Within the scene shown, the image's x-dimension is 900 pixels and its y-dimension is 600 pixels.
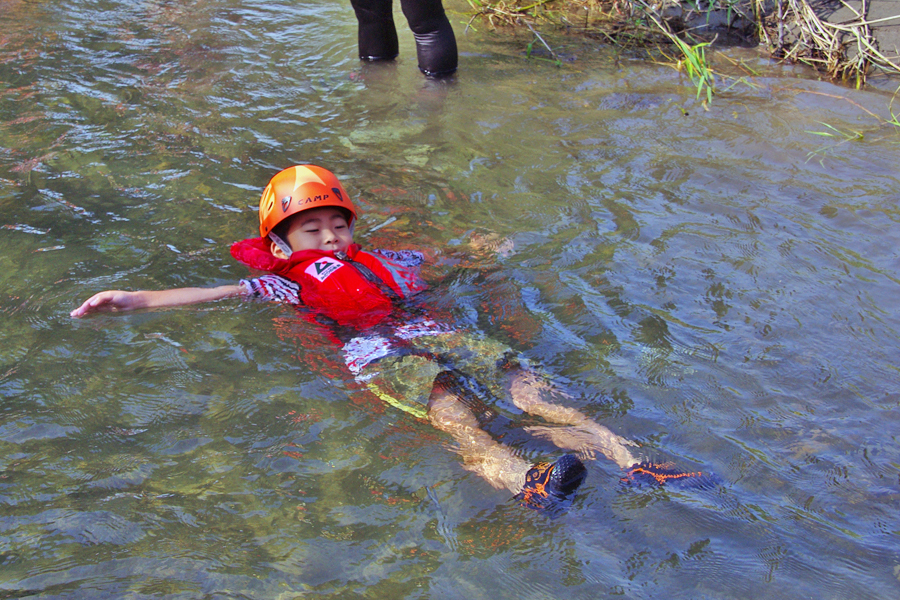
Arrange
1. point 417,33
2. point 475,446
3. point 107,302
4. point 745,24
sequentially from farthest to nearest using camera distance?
1. point 745,24
2. point 417,33
3. point 107,302
4. point 475,446

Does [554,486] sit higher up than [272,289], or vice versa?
[272,289]

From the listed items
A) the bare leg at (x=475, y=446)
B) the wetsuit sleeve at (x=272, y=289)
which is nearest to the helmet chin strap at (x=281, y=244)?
the wetsuit sleeve at (x=272, y=289)

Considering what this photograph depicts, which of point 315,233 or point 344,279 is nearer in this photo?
point 344,279

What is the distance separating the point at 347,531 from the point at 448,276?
6.53 ft

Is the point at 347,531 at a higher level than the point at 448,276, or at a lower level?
lower

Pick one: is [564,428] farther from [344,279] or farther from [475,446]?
[344,279]

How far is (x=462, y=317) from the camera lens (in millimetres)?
3918

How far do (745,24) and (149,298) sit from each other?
749 centimetres

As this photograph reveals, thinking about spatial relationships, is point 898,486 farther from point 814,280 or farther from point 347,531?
point 347,531

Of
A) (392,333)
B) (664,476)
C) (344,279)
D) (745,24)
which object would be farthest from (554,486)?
(745,24)

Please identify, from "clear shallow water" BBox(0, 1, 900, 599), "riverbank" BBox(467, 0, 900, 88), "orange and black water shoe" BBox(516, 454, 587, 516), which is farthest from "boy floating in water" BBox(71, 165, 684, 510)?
"riverbank" BBox(467, 0, 900, 88)

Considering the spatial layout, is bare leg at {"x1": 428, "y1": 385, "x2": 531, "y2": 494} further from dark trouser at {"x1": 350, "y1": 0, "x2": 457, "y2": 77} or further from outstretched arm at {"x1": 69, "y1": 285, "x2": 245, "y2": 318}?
dark trouser at {"x1": 350, "y1": 0, "x2": 457, "y2": 77}

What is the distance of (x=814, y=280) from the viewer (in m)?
3.95

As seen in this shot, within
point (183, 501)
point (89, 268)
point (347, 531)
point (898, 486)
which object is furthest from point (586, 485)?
point (89, 268)
